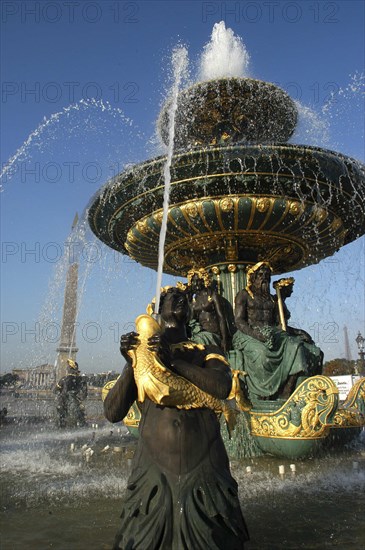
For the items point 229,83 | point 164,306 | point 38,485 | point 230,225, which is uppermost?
point 229,83

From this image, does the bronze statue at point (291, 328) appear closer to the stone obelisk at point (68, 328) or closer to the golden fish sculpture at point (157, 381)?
the golden fish sculpture at point (157, 381)

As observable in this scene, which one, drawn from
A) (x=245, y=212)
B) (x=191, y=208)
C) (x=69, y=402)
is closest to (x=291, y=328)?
(x=245, y=212)

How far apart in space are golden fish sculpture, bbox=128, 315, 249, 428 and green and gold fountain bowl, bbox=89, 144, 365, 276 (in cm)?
473

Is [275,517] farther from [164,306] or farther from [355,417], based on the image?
[355,417]

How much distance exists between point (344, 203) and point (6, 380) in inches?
1987

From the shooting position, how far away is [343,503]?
4.29 meters

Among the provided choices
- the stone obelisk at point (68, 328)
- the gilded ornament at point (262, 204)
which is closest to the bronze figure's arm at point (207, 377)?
the gilded ornament at point (262, 204)

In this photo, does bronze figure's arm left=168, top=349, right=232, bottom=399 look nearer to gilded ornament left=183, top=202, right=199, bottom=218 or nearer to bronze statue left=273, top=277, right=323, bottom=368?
bronze statue left=273, top=277, right=323, bottom=368

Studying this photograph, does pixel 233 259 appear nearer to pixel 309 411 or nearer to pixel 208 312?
pixel 208 312

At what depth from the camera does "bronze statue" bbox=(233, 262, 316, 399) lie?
23.3ft

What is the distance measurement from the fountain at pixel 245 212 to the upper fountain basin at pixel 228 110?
24 millimetres

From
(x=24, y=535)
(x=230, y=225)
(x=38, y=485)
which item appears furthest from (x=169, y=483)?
(x=230, y=225)

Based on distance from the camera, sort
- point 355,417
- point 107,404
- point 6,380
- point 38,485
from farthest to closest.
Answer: point 6,380 < point 355,417 < point 38,485 < point 107,404

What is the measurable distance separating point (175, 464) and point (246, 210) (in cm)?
574
